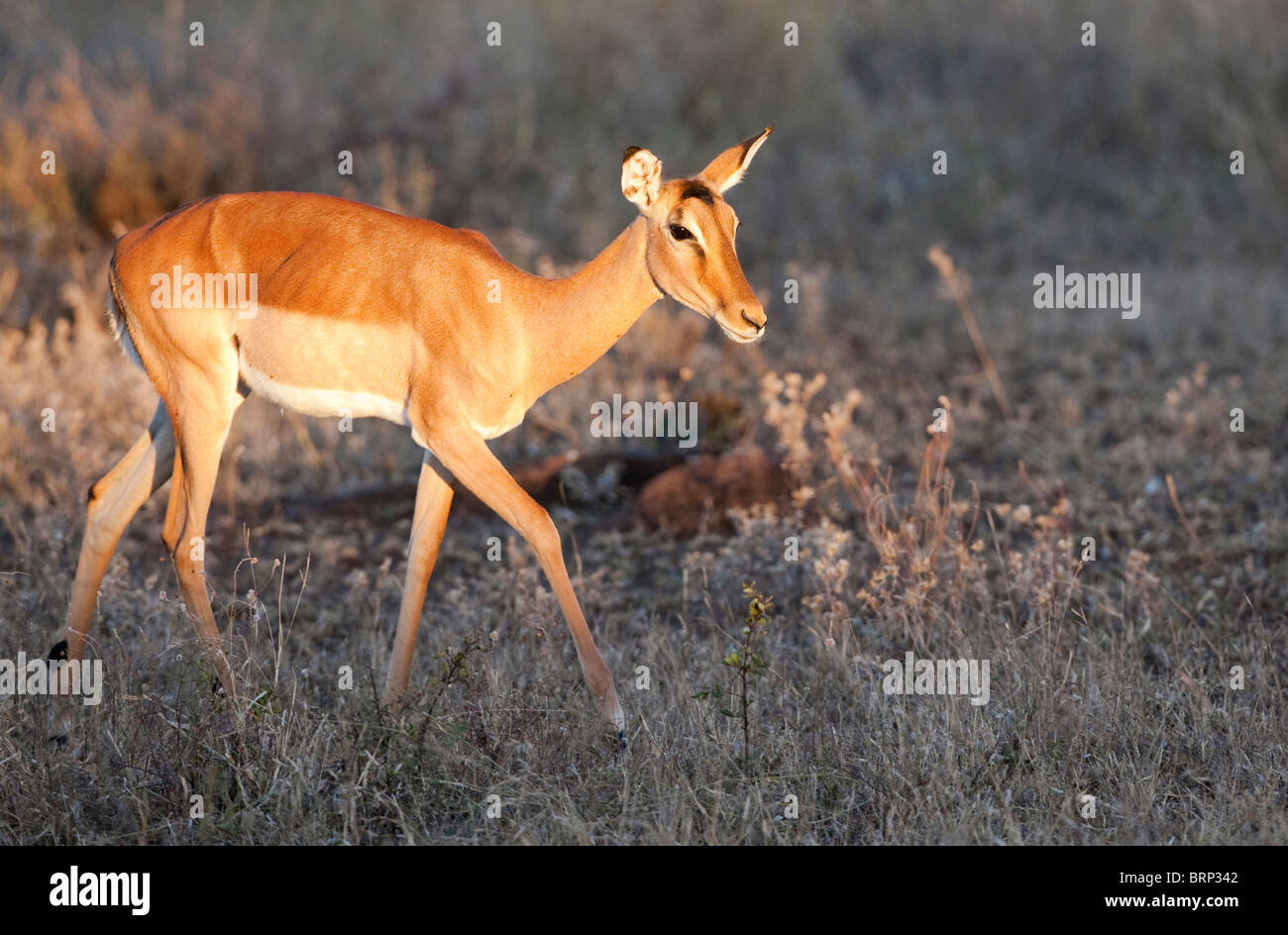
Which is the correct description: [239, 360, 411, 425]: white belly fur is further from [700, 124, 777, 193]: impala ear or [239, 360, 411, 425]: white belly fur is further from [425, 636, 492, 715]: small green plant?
[700, 124, 777, 193]: impala ear

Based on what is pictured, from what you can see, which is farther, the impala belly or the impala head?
the impala belly

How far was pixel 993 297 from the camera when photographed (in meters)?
12.1

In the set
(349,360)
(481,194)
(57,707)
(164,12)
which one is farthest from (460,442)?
(164,12)

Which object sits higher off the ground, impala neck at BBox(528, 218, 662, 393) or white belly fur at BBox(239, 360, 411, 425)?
impala neck at BBox(528, 218, 662, 393)

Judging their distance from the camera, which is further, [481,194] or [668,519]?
[481,194]

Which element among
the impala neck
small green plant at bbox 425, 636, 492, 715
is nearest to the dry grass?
small green plant at bbox 425, 636, 492, 715

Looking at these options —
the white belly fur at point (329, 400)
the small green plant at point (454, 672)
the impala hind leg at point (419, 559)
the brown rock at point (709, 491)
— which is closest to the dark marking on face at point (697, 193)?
the white belly fur at point (329, 400)

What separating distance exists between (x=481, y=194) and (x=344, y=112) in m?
1.74

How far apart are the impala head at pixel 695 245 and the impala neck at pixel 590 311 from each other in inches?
4.9

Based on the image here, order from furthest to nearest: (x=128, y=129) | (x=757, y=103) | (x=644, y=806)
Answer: (x=757, y=103) < (x=128, y=129) < (x=644, y=806)

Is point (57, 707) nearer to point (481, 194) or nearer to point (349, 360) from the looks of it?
point (349, 360)

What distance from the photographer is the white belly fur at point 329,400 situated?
5355mm

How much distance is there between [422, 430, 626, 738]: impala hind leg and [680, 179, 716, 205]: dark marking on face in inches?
47.8

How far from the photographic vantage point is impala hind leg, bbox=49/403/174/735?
5.80 m
